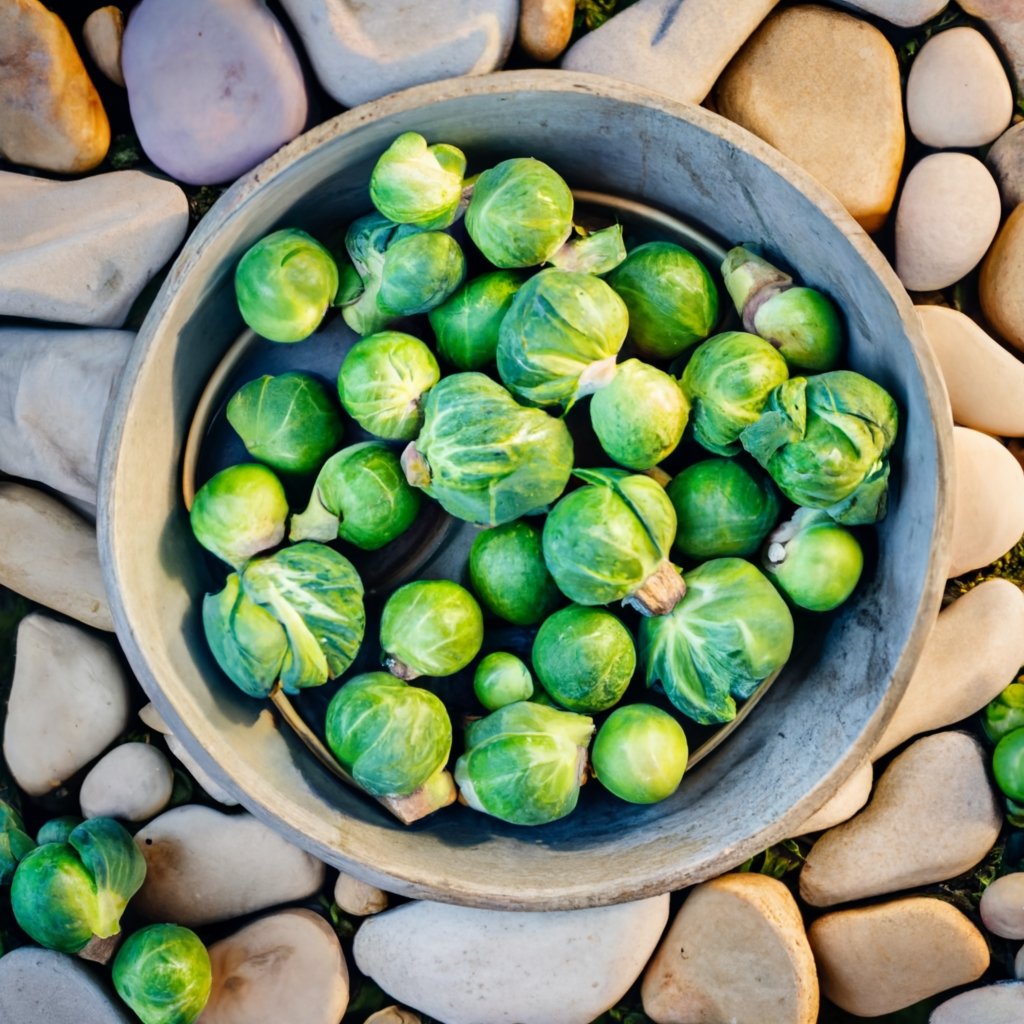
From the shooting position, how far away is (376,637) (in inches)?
104

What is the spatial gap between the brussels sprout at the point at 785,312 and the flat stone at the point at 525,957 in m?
1.52

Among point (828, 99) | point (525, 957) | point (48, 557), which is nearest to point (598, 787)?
point (525, 957)

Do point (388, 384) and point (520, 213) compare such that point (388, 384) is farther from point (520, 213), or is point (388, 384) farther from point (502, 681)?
point (502, 681)

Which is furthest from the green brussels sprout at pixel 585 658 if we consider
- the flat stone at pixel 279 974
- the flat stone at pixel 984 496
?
the flat stone at pixel 279 974

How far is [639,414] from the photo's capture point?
2.25 meters

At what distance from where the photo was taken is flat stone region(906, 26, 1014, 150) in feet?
8.85

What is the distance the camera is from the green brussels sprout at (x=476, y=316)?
241 centimetres

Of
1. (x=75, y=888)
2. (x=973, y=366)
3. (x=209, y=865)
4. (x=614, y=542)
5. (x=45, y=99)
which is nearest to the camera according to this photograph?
(x=614, y=542)

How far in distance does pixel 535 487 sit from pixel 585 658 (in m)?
0.40

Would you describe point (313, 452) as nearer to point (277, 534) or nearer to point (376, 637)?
point (277, 534)

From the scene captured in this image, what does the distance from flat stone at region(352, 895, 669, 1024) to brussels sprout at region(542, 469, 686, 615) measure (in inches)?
40.2

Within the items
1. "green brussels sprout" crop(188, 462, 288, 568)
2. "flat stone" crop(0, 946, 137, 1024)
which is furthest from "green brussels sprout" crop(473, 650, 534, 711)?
"flat stone" crop(0, 946, 137, 1024)

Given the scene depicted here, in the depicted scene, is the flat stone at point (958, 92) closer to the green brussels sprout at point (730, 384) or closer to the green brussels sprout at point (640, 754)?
the green brussels sprout at point (730, 384)

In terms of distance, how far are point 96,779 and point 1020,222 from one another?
2.98 meters
